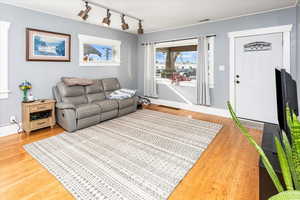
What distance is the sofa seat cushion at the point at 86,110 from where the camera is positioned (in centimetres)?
325

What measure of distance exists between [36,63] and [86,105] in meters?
1.35

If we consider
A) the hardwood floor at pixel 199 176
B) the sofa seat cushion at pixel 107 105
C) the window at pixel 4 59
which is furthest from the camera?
the sofa seat cushion at pixel 107 105

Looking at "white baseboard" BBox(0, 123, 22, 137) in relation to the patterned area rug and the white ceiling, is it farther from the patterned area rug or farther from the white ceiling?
the white ceiling

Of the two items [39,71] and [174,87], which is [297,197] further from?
[174,87]

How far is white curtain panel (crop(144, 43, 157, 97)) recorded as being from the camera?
5.54 metres

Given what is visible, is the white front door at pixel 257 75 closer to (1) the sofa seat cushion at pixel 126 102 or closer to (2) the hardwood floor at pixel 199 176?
(2) the hardwood floor at pixel 199 176

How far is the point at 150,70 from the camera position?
18.5 feet

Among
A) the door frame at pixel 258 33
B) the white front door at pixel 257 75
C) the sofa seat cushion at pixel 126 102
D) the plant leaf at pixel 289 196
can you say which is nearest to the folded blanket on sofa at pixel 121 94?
the sofa seat cushion at pixel 126 102

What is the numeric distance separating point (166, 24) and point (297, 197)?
15.6 ft

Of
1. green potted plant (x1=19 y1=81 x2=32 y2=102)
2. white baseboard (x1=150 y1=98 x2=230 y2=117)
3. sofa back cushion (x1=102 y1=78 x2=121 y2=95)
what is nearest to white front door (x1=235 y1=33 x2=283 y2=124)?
white baseboard (x1=150 y1=98 x2=230 y2=117)

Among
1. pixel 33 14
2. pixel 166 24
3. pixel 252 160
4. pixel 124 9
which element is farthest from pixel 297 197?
pixel 166 24

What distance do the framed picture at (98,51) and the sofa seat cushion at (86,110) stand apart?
1427 millimetres

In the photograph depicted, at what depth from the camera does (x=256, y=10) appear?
11.5 ft

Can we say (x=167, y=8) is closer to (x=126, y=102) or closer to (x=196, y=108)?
(x=126, y=102)
